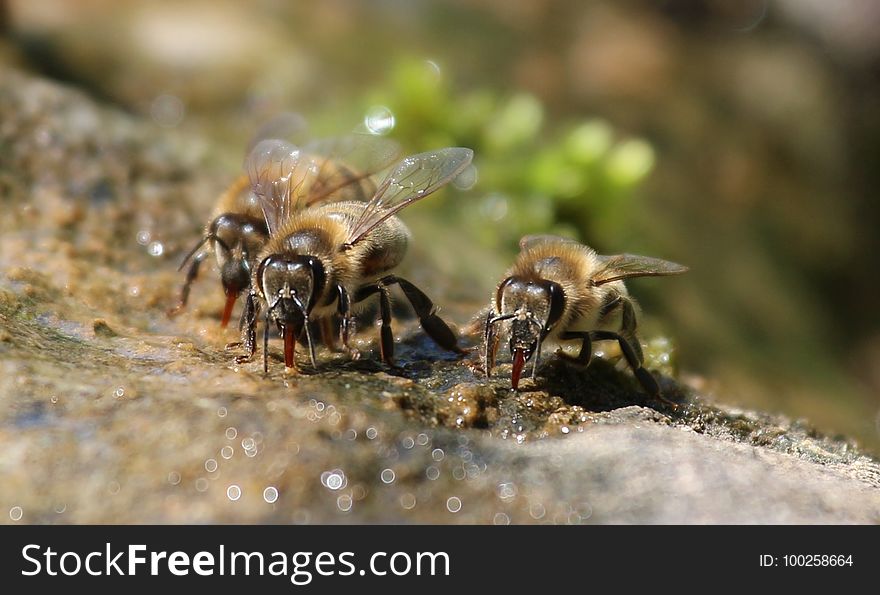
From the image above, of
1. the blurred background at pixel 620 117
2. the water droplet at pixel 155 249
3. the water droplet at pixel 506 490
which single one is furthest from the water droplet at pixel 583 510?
the water droplet at pixel 155 249

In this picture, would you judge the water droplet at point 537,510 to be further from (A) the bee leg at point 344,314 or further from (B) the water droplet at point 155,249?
(B) the water droplet at point 155,249

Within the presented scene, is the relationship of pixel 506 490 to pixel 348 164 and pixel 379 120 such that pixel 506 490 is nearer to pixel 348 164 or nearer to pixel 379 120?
pixel 348 164

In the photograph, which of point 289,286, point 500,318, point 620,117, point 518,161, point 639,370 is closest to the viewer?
point 289,286

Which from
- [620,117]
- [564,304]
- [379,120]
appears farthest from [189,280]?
[620,117]

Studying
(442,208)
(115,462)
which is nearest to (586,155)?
(442,208)

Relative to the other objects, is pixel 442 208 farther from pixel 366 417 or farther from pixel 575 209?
pixel 366 417
